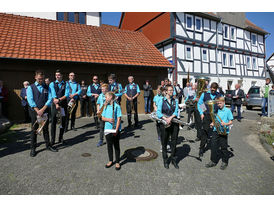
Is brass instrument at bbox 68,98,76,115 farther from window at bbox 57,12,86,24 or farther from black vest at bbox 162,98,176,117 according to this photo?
window at bbox 57,12,86,24

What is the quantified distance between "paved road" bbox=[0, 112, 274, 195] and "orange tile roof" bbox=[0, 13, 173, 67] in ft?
18.6

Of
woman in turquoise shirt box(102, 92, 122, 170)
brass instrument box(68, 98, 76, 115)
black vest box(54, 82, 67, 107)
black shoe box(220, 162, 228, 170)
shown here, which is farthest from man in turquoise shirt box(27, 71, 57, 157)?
black shoe box(220, 162, 228, 170)

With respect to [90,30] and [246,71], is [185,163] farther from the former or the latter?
[246,71]

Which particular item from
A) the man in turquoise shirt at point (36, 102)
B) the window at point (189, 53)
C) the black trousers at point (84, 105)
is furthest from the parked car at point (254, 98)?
the man in turquoise shirt at point (36, 102)

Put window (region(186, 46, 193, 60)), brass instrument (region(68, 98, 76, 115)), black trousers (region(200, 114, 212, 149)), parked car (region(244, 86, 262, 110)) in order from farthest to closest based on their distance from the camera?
window (region(186, 46, 193, 60))
parked car (region(244, 86, 262, 110))
brass instrument (region(68, 98, 76, 115))
black trousers (region(200, 114, 212, 149))

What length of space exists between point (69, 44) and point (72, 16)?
226 inches

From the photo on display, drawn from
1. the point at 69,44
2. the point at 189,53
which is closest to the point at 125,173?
the point at 69,44

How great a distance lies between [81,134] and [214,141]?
4.56 m

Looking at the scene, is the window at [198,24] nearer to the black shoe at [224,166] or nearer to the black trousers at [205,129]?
the black trousers at [205,129]

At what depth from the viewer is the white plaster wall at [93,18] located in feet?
49.2

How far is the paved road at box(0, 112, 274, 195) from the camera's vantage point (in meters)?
3.03

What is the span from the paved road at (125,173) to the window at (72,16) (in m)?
12.2

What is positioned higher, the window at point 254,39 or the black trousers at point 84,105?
the window at point 254,39

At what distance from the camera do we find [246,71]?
2228 centimetres
